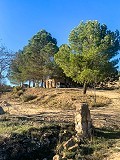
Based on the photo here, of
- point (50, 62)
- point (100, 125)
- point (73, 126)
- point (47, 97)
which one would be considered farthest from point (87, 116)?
point (50, 62)

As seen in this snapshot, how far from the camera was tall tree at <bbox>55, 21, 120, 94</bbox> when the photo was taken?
119ft

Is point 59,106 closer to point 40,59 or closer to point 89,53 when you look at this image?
point 89,53

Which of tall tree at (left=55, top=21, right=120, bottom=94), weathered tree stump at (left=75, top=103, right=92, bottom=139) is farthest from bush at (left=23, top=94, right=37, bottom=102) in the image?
weathered tree stump at (left=75, top=103, right=92, bottom=139)

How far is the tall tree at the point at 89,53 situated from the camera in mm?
36219

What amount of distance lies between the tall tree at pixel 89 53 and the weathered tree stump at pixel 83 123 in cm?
1986

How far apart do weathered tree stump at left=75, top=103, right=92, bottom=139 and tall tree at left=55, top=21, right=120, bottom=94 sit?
1986 cm

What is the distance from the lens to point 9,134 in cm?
1440

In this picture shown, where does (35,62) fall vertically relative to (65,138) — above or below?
above

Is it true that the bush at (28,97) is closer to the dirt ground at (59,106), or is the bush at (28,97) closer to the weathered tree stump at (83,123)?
the dirt ground at (59,106)

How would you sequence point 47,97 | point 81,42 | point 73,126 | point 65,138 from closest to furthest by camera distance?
point 65,138, point 73,126, point 47,97, point 81,42

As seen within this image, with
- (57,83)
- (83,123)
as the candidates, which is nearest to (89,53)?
(57,83)

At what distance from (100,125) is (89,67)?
63.3 feet

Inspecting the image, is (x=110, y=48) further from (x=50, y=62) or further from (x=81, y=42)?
(x=50, y=62)

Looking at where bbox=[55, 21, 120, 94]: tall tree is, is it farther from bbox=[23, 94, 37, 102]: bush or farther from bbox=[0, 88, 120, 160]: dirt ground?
bbox=[23, 94, 37, 102]: bush
